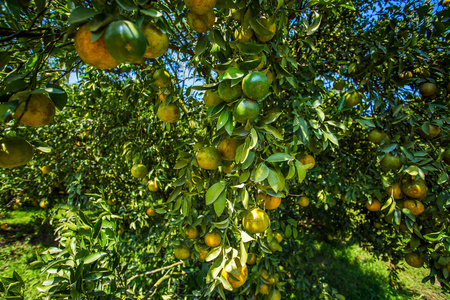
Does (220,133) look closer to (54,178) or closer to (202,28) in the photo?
(202,28)

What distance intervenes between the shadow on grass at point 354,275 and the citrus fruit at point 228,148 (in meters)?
2.97

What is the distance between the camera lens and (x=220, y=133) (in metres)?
1.02

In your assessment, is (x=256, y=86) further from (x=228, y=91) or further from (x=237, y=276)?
(x=237, y=276)

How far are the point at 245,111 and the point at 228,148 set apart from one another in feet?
0.95

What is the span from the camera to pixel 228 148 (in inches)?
42.8

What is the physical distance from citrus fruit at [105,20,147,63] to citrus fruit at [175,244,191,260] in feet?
5.24

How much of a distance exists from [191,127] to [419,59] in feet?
6.61

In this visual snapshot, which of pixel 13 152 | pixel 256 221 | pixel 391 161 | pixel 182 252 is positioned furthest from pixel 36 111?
pixel 391 161

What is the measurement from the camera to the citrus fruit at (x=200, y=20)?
0.91 meters

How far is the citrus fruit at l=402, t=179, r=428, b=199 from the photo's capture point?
A: 1585 millimetres

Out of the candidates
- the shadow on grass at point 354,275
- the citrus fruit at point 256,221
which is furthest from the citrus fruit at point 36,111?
the shadow on grass at point 354,275

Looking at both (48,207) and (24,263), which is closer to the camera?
(24,263)

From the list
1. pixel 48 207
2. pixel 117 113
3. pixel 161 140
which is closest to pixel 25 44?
pixel 161 140

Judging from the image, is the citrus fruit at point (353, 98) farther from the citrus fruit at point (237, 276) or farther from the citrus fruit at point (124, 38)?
the citrus fruit at point (124, 38)
